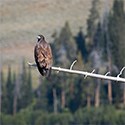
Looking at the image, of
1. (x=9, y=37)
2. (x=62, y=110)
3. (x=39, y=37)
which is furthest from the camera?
(x=9, y=37)

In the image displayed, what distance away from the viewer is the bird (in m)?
19.6

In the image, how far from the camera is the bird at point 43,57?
64.3 feet

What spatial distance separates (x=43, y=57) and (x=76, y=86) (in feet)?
162

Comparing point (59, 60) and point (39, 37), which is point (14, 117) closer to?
point (59, 60)

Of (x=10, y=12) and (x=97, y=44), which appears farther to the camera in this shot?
(x=10, y=12)

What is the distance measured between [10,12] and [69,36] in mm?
40750

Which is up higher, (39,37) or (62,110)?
(39,37)

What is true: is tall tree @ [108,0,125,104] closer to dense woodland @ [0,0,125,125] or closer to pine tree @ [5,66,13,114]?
dense woodland @ [0,0,125,125]

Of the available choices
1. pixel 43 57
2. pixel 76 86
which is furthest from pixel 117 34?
pixel 43 57

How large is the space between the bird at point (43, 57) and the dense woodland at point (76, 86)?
37653 mm

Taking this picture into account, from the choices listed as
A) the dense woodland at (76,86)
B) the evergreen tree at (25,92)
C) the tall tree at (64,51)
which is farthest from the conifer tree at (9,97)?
the tall tree at (64,51)

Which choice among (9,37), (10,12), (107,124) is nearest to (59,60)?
(107,124)

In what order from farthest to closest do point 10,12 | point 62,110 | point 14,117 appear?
point 10,12 → point 62,110 → point 14,117

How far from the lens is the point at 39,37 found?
69.4 feet
